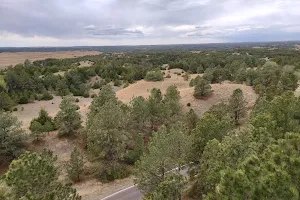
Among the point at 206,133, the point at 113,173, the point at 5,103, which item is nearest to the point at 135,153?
the point at 113,173

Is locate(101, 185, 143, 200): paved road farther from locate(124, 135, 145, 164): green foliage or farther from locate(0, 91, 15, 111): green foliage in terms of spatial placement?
locate(0, 91, 15, 111): green foliage

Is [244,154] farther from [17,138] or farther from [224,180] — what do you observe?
[17,138]

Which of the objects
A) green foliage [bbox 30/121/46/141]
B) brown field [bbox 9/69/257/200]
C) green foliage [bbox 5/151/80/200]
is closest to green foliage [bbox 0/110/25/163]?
green foliage [bbox 30/121/46/141]

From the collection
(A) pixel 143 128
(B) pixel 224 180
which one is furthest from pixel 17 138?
(B) pixel 224 180

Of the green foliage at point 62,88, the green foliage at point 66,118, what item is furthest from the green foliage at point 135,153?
the green foliage at point 62,88

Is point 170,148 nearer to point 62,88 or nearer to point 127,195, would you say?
point 127,195

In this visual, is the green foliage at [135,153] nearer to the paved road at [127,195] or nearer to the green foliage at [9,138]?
the paved road at [127,195]
